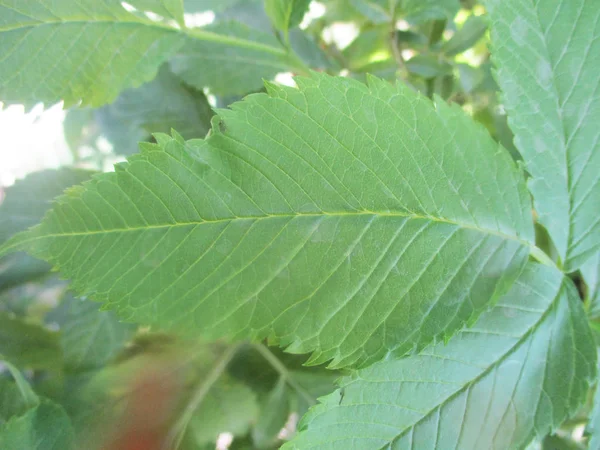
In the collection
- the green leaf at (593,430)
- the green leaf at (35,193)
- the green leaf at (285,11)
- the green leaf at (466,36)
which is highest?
the green leaf at (285,11)

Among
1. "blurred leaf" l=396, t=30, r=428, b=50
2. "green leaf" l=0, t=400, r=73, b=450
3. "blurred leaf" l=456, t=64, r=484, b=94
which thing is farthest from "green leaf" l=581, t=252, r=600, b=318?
"green leaf" l=0, t=400, r=73, b=450

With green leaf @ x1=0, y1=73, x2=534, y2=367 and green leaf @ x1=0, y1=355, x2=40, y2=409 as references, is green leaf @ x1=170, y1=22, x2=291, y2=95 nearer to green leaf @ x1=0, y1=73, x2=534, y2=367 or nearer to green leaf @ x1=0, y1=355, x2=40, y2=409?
green leaf @ x1=0, y1=73, x2=534, y2=367

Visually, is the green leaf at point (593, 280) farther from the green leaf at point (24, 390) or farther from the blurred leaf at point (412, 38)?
the green leaf at point (24, 390)

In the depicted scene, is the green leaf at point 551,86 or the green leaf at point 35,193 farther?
the green leaf at point 35,193

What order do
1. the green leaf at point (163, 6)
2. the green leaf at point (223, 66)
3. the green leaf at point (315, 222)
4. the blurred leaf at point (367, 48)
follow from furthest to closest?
the blurred leaf at point (367, 48)
the green leaf at point (223, 66)
the green leaf at point (163, 6)
the green leaf at point (315, 222)

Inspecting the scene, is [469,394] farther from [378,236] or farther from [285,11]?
[285,11]

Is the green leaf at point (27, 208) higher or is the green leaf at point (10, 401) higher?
the green leaf at point (27, 208)

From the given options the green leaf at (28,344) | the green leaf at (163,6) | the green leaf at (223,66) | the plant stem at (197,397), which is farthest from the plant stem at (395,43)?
the green leaf at (28,344)
